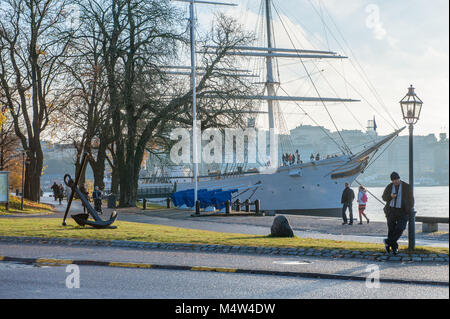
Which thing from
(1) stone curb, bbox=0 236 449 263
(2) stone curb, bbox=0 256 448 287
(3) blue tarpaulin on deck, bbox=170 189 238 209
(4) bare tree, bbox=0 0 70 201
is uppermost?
(4) bare tree, bbox=0 0 70 201

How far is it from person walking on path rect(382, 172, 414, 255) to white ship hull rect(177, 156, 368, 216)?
133 ft

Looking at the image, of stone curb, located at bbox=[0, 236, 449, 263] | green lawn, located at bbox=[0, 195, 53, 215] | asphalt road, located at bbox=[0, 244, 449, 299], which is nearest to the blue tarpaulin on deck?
green lawn, located at bbox=[0, 195, 53, 215]

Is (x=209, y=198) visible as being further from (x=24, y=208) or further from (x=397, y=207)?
(x=397, y=207)

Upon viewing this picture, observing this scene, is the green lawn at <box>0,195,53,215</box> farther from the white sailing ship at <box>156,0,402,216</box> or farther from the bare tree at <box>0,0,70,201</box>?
the white sailing ship at <box>156,0,402,216</box>

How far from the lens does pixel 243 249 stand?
13.5 metres

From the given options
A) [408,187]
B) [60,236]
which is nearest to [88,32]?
[60,236]

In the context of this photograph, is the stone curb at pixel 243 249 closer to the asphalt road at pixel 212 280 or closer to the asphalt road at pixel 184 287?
the asphalt road at pixel 212 280

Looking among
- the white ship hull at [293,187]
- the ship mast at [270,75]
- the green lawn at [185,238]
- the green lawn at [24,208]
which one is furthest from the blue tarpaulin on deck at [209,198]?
the ship mast at [270,75]

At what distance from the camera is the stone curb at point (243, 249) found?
11734 millimetres

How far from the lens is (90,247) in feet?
47.7

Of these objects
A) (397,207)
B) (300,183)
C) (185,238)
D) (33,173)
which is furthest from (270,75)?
(397,207)

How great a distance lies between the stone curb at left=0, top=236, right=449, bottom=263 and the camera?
11734mm

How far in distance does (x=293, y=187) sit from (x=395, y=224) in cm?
4189
